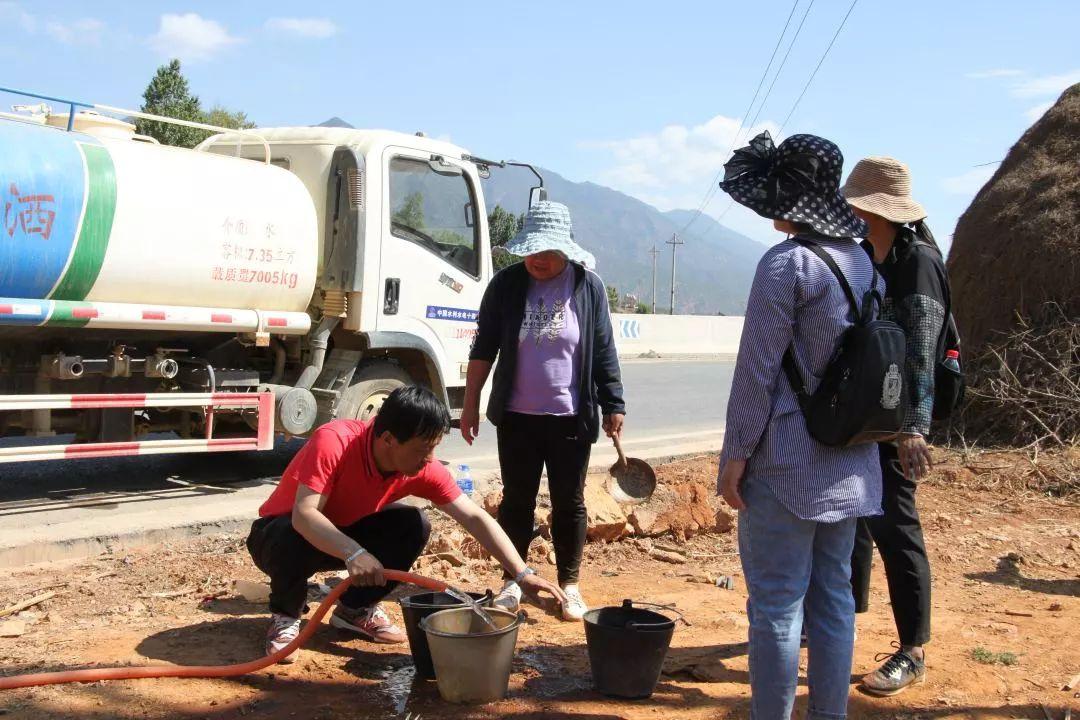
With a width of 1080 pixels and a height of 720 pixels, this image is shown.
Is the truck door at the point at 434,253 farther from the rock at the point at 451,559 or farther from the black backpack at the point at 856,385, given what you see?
the black backpack at the point at 856,385

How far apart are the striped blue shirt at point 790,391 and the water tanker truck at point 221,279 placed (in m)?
5.02

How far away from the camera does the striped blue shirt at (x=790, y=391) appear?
2.96 meters

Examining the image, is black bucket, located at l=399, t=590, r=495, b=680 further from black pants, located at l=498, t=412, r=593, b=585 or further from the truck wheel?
the truck wheel

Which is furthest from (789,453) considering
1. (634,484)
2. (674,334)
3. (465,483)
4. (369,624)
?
(674,334)

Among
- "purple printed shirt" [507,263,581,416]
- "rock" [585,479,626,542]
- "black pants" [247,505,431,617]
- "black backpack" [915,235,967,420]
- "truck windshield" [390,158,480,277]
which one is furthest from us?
"truck windshield" [390,158,480,277]

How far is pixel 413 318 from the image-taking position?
28.1ft

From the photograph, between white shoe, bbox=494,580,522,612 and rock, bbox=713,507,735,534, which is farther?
rock, bbox=713,507,735,534

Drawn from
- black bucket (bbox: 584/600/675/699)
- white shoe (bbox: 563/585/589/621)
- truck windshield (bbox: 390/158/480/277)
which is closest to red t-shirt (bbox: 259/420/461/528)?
black bucket (bbox: 584/600/675/699)

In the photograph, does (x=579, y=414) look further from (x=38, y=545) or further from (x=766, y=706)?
(x=38, y=545)

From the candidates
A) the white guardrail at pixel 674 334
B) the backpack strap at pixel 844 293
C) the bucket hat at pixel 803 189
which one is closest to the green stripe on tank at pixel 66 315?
the bucket hat at pixel 803 189

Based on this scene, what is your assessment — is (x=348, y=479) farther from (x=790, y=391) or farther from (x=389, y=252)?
(x=389, y=252)

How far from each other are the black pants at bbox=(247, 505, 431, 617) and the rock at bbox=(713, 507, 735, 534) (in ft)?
10.3

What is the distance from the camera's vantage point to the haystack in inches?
394

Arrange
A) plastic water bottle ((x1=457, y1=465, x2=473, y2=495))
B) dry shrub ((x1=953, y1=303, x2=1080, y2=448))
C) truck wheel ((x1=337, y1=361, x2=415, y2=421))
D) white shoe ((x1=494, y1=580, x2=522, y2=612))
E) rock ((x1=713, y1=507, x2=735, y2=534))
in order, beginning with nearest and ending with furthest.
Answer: white shoe ((x1=494, y1=580, x2=522, y2=612))
rock ((x1=713, y1=507, x2=735, y2=534))
plastic water bottle ((x1=457, y1=465, x2=473, y2=495))
truck wheel ((x1=337, y1=361, x2=415, y2=421))
dry shrub ((x1=953, y1=303, x2=1080, y2=448))
